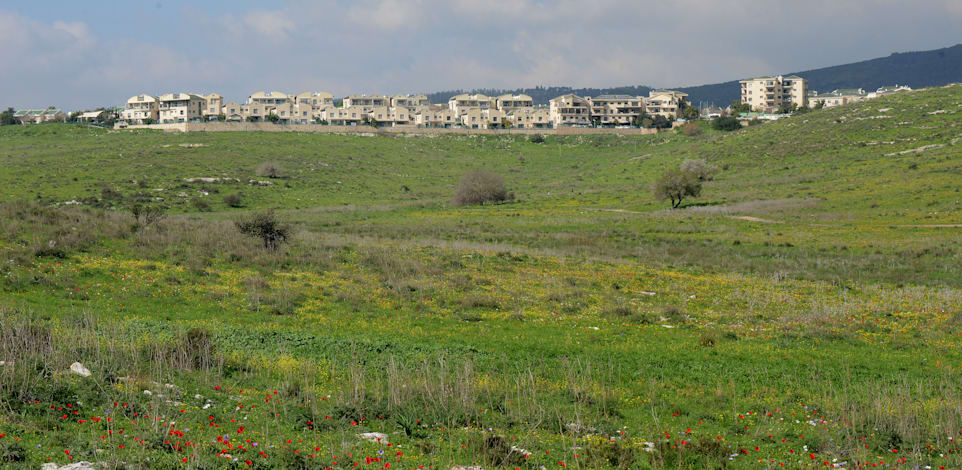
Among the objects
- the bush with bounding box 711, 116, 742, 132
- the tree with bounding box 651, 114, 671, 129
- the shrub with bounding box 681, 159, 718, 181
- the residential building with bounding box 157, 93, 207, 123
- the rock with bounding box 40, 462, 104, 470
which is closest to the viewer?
the rock with bounding box 40, 462, 104, 470

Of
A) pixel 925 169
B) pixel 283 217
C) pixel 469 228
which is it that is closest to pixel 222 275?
pixel 469 228

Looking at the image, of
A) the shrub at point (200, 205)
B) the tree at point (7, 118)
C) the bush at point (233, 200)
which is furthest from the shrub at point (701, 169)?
the tree at point (7, 118)

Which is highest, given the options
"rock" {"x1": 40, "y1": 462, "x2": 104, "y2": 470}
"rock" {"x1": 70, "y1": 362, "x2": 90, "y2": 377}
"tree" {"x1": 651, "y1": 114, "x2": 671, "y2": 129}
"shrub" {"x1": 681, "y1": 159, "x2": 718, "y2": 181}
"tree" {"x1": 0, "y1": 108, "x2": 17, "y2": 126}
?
"tree" {"x1": 0, "y1": 108, "x2": 17, "y2": 126}

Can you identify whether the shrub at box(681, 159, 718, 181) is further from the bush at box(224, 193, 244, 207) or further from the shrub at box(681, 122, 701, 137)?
the shrub at box(681, 122, 701, 137)

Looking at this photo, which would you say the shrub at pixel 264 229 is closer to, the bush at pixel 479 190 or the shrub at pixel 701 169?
the bush at pixel 479 190

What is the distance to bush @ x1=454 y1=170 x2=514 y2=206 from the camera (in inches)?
3506

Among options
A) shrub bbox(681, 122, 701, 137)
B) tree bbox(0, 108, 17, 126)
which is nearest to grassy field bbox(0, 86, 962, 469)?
shrub bbox(681, 122, 701, 137)

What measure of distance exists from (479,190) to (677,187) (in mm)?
24822

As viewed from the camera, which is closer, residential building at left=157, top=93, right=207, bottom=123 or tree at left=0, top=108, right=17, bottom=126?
tree at left=0, top=108, right=17, bottom=126

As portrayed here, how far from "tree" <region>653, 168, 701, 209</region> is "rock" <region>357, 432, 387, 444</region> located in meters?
68.7

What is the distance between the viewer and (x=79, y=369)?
1416cm

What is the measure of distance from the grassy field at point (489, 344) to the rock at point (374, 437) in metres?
0.30

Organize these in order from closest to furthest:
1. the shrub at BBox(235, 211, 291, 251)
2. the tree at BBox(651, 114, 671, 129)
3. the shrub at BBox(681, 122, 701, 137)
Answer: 1. the shrub at BBox(235, 211, 291, 251)
2. the shrub at BBox(681, 122, 701, 137)
3. the tree at BBox(651, 114, 671, 129)

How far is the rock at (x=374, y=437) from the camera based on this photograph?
38.7 feet
